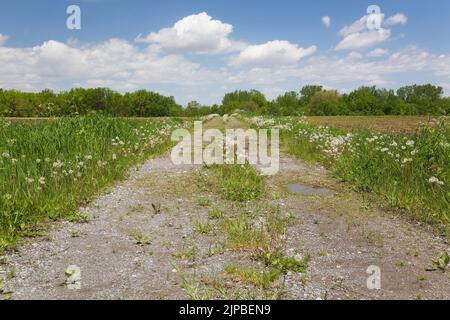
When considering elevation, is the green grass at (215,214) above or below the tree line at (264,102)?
below

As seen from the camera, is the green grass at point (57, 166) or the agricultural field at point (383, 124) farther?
the agricultural field at point (383, 124)

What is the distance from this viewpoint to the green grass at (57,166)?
6.59 meters

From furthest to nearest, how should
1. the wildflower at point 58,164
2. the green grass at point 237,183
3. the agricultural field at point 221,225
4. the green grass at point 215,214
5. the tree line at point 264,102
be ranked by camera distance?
1. the tree line at point 264,102
2. the green grass at point 237,183
3. the wildflower at point 58,164
4. the green grass at point 215,214
5. the agricultural field at point 221,225

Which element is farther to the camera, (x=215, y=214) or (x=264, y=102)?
(x=264, y=102)

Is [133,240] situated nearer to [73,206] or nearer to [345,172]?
[73,206]

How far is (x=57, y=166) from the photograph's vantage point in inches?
344

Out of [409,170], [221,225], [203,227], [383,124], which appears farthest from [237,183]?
[383,124]

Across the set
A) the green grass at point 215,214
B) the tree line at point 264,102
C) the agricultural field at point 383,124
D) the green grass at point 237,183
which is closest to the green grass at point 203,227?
the green grass at point 215,214

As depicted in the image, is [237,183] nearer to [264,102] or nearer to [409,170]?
[409,170]

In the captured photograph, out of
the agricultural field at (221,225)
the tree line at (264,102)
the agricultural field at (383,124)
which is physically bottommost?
the agricultural field at (221,225)

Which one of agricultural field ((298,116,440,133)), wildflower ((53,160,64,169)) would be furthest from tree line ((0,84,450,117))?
wildflower ((53,160,64,169))

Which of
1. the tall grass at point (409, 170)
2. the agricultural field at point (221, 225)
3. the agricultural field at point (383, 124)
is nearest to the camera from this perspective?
the agricultural field at point (221, 225)

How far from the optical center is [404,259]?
552 cm

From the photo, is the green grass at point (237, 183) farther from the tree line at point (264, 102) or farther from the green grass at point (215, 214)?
the tree line at point (264, 102)
